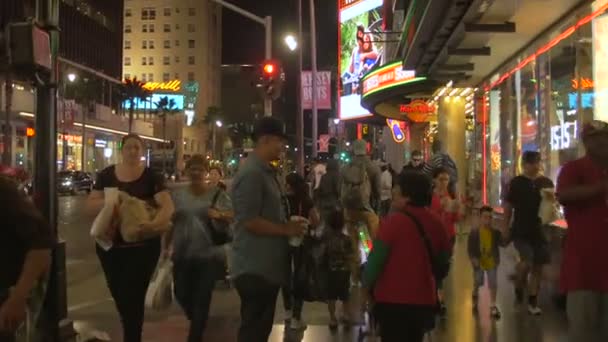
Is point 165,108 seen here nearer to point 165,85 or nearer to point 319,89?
point 165,85

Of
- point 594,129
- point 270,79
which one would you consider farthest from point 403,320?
point 270,79

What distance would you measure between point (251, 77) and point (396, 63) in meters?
5.33

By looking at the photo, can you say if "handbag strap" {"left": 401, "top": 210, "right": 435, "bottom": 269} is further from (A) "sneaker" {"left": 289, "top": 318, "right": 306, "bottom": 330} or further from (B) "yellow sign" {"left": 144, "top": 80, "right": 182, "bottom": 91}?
(B) "yellow sign" {"left": 144, "top": 80, "right": 182, "bottom": 91}

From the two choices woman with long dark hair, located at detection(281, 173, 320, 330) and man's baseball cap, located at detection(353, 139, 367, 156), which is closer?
woman with long dark hair, located at detection(281, 173, 320, 330)

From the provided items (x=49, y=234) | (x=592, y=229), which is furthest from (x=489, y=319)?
(x=49, y=234)

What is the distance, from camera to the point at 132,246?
5828mm

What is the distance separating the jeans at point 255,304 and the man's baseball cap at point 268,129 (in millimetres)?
937

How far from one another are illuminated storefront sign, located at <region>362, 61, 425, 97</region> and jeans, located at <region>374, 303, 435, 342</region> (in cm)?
1488

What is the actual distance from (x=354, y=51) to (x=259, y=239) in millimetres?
41390

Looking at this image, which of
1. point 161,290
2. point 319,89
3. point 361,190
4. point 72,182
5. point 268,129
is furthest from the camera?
point 72,182

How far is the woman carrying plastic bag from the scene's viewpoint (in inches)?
244

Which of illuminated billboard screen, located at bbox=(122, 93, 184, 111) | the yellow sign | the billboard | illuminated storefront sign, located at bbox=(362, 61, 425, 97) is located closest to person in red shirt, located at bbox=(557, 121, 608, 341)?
illuminated storefront sign, located at bbox=(362, 61, 425, 97)

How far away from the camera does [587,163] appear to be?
4.77 m

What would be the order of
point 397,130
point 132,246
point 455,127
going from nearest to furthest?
1. point 132,246
2. point 455,127
3. point 397,130
